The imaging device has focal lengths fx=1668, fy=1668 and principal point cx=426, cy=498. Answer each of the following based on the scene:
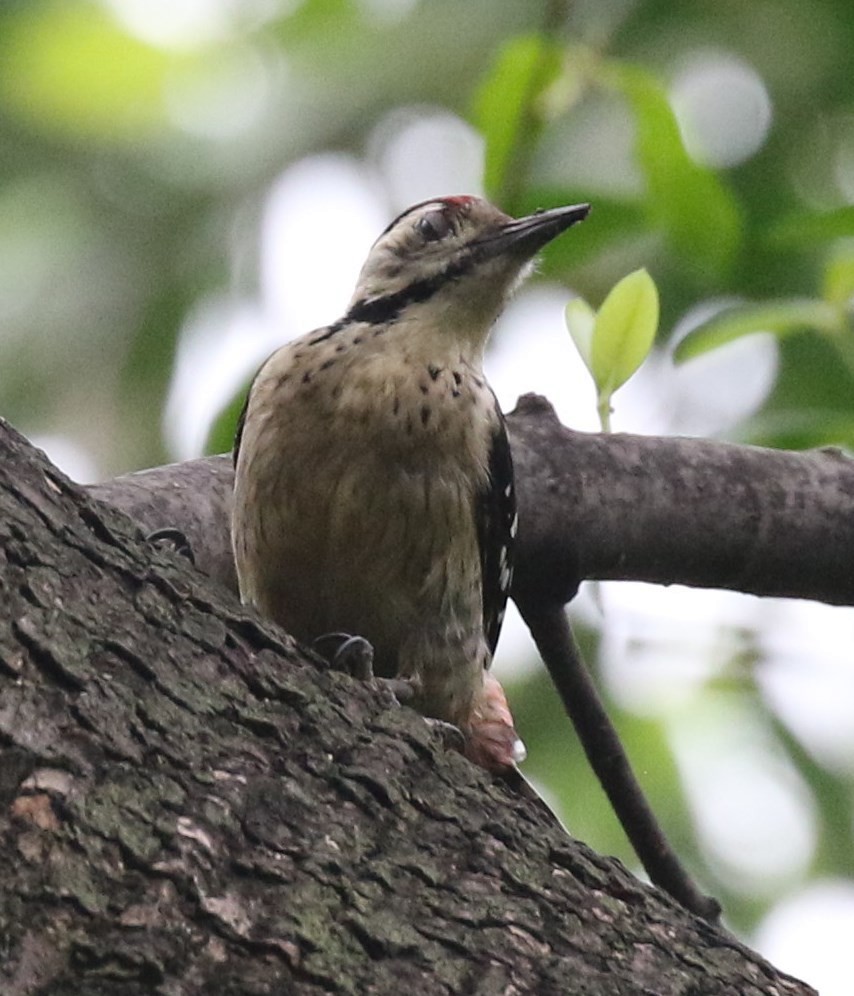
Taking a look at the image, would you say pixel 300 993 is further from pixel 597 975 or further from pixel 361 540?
pixel 361 540

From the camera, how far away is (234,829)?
211cm

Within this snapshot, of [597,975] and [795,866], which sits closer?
[597,975]

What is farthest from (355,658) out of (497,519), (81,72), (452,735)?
(81,72)

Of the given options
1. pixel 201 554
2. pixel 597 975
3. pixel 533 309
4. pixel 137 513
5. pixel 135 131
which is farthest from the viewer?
pixel 533 309

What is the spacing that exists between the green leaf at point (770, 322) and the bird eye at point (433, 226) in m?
0.93

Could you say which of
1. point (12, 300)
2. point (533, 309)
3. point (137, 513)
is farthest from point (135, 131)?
point (137, 513)

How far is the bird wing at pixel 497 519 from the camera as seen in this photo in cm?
373

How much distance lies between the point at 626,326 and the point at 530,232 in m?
0.58

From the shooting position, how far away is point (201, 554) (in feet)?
12.2

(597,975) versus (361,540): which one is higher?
(361,540)

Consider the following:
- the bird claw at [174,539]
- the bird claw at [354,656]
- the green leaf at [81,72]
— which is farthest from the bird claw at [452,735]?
the green leaf at [81,72]

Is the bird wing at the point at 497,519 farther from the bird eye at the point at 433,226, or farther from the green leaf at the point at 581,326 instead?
the bird eye at the point at 433,226

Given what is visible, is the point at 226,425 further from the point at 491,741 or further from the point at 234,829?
the point at 234,829

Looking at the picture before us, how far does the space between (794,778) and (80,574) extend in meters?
4.38
